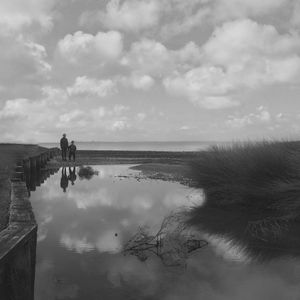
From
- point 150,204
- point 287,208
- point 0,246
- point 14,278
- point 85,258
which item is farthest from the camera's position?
point 150,204

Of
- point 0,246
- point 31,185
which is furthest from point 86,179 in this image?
point 0,246

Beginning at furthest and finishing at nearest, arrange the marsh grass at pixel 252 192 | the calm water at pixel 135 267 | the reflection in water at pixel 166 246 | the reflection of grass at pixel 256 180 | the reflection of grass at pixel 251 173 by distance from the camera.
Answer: the reflection of grass at pixel 251 173
the reflection of grass at pixel 256 180
the marsh grass at pixel 252 192
the reflection in water at pixel 166 246
the calm water at pixel 135 267

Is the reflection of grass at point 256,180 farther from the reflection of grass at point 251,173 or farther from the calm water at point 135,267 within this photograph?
the calm water at point 135,267

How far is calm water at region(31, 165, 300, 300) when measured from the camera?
21.0 ft

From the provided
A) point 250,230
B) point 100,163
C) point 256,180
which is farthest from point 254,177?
point 100,163

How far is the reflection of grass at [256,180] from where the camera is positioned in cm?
1103

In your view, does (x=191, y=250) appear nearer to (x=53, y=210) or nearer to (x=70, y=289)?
(x=70, y=289)

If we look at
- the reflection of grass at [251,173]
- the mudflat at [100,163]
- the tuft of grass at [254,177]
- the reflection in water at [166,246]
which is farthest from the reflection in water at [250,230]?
the mudflat at [100,163]

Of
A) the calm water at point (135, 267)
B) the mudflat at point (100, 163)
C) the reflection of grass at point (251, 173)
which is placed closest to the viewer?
the calm water at point (135, 267)

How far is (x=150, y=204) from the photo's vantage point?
48.1ft

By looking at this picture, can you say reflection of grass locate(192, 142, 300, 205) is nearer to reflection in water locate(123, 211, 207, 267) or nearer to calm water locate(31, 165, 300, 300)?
calm water locate(31, 165, 300, 300)

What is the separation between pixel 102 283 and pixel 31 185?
1470 cm

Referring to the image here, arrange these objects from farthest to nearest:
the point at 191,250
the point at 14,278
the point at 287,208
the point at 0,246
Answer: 1. the point at 287,208
2. the point at 191,250
3. the point at 14,278
4. the point at 0,246

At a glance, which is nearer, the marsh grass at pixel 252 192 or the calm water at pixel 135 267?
the calm water at pixel 135 267
